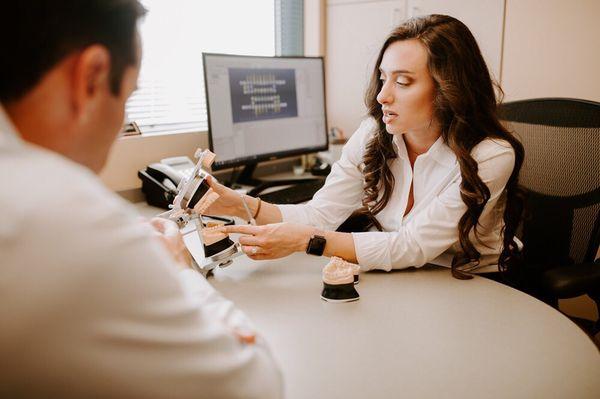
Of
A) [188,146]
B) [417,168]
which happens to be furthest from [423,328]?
[188,146]

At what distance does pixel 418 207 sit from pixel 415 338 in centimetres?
57

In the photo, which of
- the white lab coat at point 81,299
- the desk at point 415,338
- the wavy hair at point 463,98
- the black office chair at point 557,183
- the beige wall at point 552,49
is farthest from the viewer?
the beige wall at point 552,49

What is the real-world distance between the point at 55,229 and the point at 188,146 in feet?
5.82

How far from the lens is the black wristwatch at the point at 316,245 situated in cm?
126

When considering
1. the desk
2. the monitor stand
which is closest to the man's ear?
the desk

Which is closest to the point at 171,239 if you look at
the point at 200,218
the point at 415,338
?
the point at 200,218

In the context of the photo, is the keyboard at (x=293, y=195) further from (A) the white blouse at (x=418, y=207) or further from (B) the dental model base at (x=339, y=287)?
(B) the dental model base at (x=339, y=287)

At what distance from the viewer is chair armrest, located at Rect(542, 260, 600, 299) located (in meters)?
1.19

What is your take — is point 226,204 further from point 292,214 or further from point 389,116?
point 389,116

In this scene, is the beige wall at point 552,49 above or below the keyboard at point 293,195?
above

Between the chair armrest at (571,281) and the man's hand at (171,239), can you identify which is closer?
the man's hand at (171,239)

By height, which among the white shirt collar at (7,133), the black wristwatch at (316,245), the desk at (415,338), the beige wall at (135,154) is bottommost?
the desk at (415,338)

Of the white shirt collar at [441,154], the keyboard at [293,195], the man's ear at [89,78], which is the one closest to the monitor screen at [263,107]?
the keyboard at [293,195]

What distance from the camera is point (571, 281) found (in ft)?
3.92
